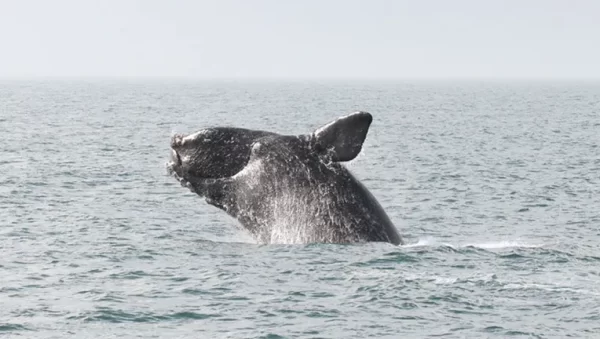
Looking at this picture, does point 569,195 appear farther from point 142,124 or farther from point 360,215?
point 142,124

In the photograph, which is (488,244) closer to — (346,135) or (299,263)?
(299,263)

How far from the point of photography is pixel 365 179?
43.5m

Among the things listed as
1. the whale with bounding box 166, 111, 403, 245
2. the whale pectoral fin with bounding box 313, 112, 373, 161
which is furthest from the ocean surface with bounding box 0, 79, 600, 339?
the whale pectoral fin with bounding box 313, 112, 373, 161

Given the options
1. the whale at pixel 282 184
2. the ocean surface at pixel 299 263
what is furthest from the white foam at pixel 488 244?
the whale at pixel 282 184

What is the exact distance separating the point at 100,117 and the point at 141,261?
72.2m

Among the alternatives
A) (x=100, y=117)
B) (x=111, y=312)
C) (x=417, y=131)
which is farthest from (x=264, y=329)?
(x=100, y=117)

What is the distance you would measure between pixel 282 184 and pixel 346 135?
5.86 ft

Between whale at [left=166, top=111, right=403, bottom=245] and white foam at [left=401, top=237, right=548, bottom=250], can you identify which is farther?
white foam at [left=401, top=237, right=548, bottom=250]

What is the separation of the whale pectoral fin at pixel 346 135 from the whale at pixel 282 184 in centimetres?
4

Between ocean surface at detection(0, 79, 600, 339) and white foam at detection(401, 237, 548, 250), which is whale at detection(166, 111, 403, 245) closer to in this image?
ocean surface at detection(0, 79, 600, 339)

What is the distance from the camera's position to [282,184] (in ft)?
69.9

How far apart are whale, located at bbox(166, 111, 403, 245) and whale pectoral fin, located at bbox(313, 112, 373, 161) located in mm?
40

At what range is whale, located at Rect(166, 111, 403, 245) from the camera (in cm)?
2108

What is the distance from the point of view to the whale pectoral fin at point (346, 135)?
19969 mm
